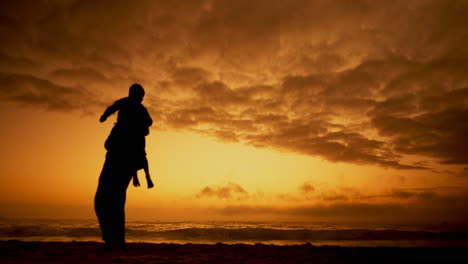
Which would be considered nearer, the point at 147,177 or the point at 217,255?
the point at 147,177

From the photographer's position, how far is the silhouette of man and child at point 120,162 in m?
6.06

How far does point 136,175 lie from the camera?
21.1 ft

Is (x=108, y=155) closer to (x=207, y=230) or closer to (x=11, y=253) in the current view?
(x=11, y=253)

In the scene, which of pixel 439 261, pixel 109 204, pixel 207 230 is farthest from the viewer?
pixel 207 230

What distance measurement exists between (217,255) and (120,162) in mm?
3087

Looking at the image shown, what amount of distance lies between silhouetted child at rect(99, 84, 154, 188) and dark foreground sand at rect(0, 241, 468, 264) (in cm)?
157

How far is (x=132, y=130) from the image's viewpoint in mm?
6336

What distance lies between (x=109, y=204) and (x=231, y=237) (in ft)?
63.5

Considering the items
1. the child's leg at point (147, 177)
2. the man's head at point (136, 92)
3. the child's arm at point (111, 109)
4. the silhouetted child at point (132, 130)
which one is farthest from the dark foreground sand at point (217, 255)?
the man's head at point (136, 92)

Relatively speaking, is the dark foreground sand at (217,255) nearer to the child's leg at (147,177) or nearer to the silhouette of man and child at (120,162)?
the silhouette of man and child at (120,162)

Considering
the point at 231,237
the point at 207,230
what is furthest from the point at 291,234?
the point at 207,230

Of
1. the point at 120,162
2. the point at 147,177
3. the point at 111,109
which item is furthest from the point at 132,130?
the point at 147,177

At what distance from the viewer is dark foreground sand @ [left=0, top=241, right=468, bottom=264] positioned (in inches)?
230

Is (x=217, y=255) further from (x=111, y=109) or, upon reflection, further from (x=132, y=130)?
(x=111, y=109)
